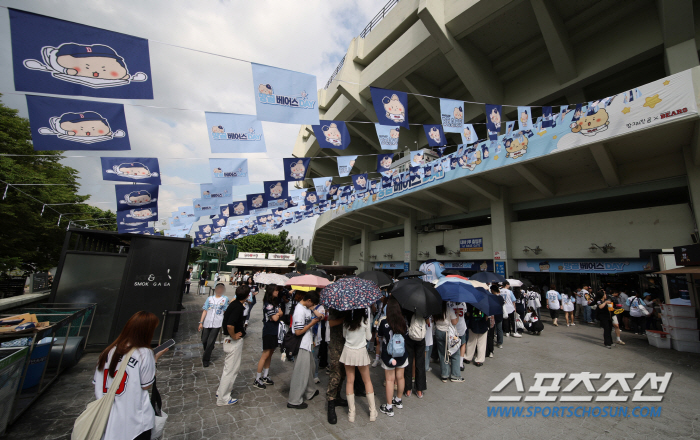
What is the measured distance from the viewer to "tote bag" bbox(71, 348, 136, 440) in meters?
2.01

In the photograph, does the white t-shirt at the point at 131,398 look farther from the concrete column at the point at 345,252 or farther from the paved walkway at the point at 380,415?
the concrete column at the point at 345,252

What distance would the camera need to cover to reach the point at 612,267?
11766 mm

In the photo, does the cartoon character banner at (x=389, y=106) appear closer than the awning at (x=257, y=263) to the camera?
Yes

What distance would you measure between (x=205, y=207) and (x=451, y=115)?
10005 millimetres

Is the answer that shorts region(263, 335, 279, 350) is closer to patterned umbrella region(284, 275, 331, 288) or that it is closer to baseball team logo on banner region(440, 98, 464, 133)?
patterned umbrella region(284, 275, 331, 288)

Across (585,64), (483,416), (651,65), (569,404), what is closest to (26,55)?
(483,416)

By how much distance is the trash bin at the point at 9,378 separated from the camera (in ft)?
9.44

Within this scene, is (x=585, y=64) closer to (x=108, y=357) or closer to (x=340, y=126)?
(x=340, y=126)

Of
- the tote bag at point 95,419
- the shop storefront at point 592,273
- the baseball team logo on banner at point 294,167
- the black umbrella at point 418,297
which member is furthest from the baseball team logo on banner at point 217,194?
the shop storefront at point 592,273

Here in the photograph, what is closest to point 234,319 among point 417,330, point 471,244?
point 417,330

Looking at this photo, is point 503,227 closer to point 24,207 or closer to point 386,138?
point 386,138

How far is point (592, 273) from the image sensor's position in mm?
12797

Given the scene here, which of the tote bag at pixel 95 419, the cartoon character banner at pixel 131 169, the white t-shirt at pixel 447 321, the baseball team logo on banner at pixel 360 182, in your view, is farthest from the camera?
the baseball team logo on banner at pixel 360 182

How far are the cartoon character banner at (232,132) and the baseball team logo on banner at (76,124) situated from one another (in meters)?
1.54
